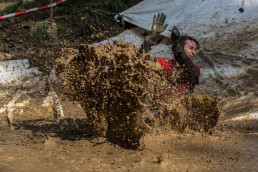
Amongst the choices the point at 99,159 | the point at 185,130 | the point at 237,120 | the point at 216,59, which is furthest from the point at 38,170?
the point at 216,59

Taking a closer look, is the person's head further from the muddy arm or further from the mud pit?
the mud pit

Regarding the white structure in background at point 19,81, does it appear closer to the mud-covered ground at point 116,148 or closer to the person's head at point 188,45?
the mud-covered ground at point 116,148

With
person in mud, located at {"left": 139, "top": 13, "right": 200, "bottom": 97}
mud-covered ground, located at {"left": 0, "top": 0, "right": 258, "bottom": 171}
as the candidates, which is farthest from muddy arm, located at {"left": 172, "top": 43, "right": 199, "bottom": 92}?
mud-covered ground, located at {"left": 0, "top": 0, "right": 258, "bottom": 171}

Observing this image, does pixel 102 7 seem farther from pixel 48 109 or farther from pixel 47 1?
pixel 48 109

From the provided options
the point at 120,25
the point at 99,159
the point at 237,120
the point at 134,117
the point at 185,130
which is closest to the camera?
the point at 99,159

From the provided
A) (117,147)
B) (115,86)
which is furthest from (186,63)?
(117,147)

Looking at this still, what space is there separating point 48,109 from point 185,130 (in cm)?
247

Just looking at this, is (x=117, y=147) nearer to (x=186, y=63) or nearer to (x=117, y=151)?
(x=117, y=151)

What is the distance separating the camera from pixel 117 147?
2957mm

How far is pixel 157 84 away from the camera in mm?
3176

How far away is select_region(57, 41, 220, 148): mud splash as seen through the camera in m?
2.85

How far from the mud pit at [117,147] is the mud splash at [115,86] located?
0.02 meters

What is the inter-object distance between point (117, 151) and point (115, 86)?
0.63 m

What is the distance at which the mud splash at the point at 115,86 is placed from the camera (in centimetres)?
285
